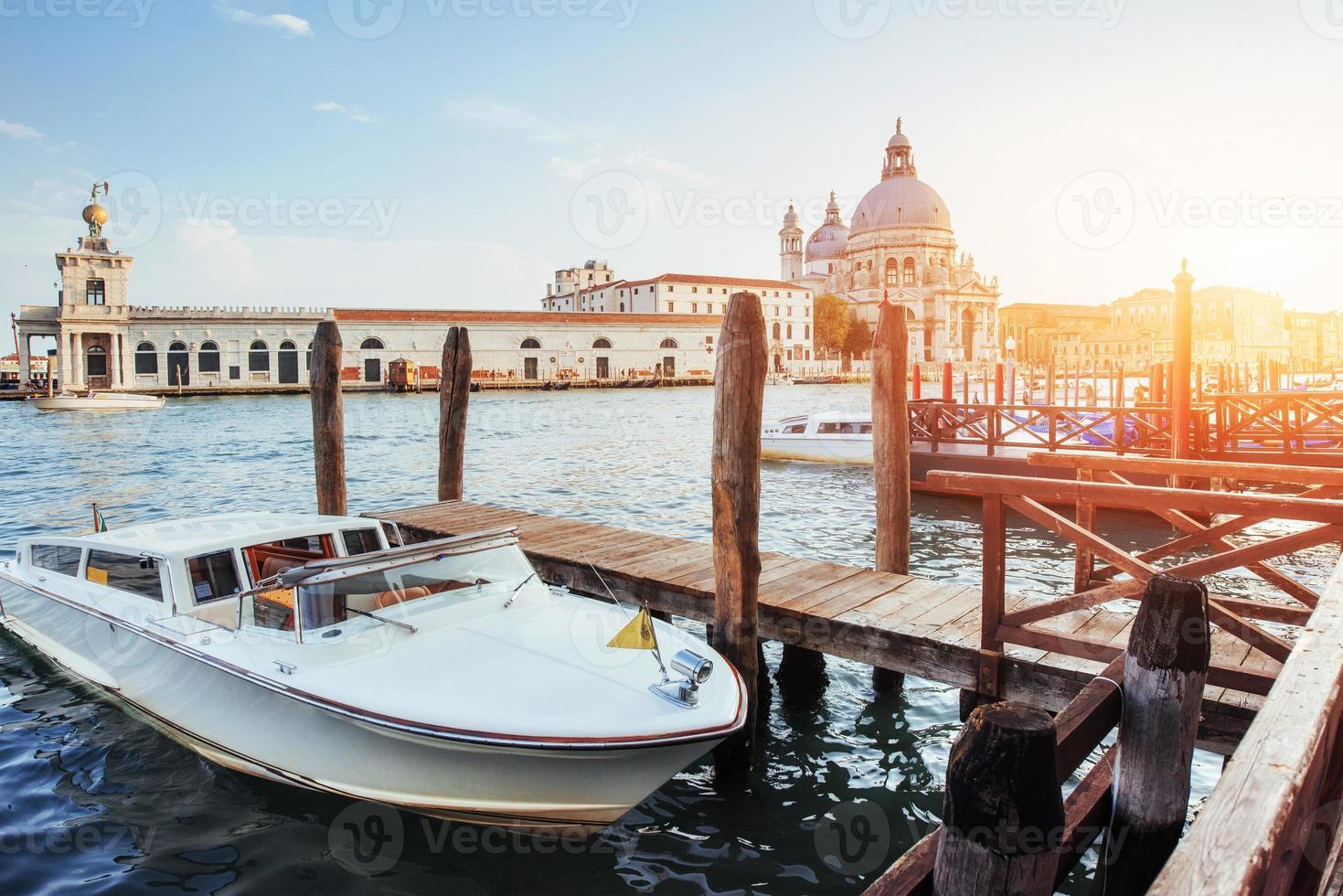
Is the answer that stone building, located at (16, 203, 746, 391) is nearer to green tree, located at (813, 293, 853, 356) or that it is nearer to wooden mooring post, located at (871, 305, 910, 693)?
green tree, located at (813, 293, 853, 356)

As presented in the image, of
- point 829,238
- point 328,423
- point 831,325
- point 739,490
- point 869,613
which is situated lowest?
point 869,613

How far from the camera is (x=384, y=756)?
13.9 ft

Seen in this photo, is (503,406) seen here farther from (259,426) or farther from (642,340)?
(642,340)

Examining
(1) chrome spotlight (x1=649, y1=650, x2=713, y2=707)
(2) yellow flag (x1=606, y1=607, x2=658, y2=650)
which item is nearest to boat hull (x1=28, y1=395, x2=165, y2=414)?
(2) yellow flag (x1=606, y1=607, x2=658, y2=650)

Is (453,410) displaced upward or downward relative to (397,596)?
upward

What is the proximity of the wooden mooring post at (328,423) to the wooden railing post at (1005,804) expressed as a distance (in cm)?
908

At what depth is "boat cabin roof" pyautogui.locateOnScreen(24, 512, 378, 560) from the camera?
5426mm

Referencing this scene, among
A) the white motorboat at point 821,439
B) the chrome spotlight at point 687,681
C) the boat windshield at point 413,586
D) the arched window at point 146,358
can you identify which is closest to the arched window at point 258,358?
the arched window at point 146,358

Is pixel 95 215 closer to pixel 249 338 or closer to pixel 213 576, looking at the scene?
pixel 249 338

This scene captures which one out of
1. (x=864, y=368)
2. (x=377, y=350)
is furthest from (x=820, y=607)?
(x=864, y=368)

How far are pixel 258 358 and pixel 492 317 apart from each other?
1679 centimetres

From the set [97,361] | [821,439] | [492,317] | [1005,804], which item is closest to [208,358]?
[97,361]

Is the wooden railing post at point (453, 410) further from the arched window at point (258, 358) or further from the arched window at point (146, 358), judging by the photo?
the arched window at point (146, 358)

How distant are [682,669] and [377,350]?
62.5 meters
